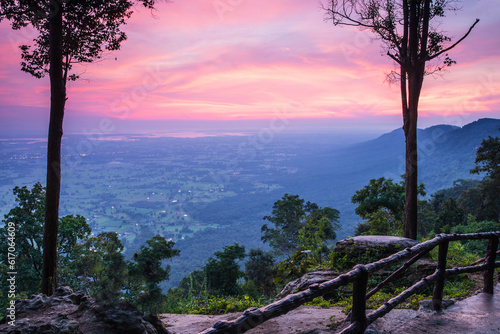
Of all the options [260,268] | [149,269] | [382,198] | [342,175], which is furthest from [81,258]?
[342,175]

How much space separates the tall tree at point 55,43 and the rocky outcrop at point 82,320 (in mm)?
2697

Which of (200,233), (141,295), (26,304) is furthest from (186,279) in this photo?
(200,233)

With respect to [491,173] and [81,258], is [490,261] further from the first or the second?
[491,173]

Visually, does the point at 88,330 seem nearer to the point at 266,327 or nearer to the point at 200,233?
the point at 266,327

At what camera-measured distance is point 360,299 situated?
10.3ft

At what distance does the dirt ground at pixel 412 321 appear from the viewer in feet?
12.0

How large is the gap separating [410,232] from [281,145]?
132 m

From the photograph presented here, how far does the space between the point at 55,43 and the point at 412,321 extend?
821 centimetres

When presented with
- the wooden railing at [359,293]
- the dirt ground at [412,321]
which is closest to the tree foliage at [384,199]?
the wooden railing at [359,293]

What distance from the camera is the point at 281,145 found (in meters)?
140

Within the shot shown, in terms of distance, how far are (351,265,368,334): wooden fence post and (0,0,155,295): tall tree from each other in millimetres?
6163

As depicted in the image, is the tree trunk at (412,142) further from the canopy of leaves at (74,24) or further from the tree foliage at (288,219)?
the tree foliage at (288,219)

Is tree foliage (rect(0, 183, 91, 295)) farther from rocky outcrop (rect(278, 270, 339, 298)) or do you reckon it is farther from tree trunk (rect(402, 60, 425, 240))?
tree trunk (rect(402, 60, 425, 240))

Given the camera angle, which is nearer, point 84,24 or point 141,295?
point 84,24
